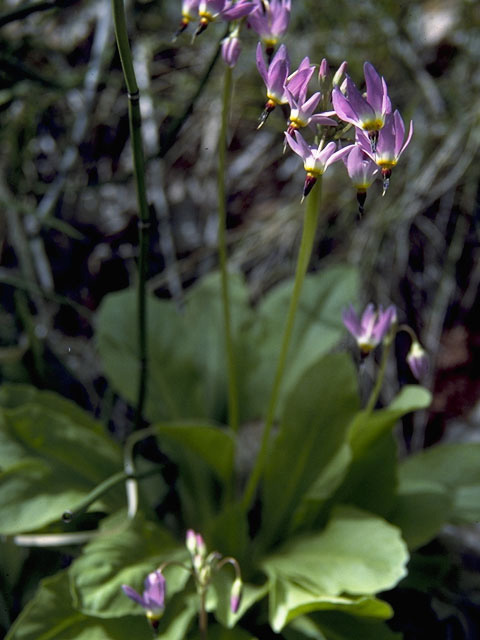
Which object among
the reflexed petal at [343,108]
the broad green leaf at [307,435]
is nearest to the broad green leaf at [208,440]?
the broad green leaf at [307,435]

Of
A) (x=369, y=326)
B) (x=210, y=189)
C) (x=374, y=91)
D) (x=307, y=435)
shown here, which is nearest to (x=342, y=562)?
(x=307, y=435)

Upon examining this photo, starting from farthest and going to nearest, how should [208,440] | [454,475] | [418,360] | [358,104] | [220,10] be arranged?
[454,475]
[208,440]
[418,360]
[220,10]
[358,104]

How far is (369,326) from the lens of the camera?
1.40 metres

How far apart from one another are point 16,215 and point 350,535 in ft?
4.89

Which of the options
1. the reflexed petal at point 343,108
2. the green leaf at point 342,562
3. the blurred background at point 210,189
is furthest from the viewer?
the blurred background at point 210,189

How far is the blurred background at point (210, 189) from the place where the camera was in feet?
7.66

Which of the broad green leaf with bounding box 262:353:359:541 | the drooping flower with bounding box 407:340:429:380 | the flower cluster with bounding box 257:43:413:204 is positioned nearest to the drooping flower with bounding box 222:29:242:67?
the flower cluster with bounding box 257:43:413:204

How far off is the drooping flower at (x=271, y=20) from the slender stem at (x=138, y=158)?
0.78 ft

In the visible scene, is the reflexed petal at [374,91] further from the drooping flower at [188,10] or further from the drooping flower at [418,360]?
the drooping flower at [418,360]

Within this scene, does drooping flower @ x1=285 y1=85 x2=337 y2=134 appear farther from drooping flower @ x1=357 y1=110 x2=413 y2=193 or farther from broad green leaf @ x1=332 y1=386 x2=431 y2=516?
broad green leaf @ x1=332 y1=386 x2=431 y2=516

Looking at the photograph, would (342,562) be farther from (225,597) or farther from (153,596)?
(153,596)

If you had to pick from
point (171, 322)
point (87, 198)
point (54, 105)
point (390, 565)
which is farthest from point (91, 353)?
point (390, 565)

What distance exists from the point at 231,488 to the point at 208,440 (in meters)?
0.28

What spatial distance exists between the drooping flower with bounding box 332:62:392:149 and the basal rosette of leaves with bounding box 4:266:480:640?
27.6 inches
